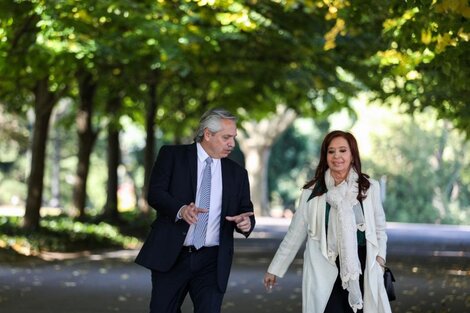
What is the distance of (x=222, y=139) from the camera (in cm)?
813

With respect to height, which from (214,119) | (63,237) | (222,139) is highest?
(214,119)

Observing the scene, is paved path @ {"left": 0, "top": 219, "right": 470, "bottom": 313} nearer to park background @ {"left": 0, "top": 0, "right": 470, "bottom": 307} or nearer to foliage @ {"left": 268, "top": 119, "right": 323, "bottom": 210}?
park background @ {"left": 0, "top": 0, "right": 470, "bottom": 307}

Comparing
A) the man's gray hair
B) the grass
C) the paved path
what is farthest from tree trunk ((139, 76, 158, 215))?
the man's gray hair

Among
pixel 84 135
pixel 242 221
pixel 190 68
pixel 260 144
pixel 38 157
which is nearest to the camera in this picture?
pixel 242 221

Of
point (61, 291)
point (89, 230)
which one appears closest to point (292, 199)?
point (89, 230)

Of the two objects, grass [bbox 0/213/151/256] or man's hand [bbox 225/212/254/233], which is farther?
grass [bbox 0/213/151/256]

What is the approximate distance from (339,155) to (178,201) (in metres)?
1.04

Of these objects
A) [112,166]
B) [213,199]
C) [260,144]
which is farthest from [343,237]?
[260,144]

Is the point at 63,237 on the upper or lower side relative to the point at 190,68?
lower

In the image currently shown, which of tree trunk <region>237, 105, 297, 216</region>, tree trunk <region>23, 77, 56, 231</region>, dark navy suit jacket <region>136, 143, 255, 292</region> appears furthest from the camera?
tree trunk <region>237, 105, 297, 216</region>

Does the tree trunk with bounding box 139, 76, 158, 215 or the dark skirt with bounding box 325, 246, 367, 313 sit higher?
the tree trunk with bounding box 139, 76, 158, 215

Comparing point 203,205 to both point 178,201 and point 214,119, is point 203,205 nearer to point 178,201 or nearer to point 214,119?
point 178,201

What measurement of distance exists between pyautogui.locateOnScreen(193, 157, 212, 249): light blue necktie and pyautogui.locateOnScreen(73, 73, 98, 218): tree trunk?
946 inches

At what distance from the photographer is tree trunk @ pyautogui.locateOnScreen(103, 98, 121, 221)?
36250 mm
